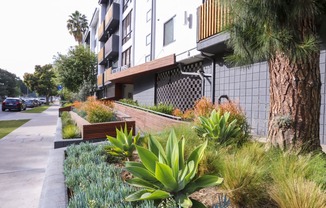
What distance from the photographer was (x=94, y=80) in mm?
31969

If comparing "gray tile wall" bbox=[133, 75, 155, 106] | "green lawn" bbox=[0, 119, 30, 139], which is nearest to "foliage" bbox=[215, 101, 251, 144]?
"green lawn" bbox=[0, 119, 30, 139]

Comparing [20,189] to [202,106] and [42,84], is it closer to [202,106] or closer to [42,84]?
[202,106]

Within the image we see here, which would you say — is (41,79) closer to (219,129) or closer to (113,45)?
(113,45)

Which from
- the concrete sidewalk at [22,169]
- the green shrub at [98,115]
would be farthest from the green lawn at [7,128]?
the green shrub at [98,115]

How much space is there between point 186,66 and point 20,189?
29.5 feet

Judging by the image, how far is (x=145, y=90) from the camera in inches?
718

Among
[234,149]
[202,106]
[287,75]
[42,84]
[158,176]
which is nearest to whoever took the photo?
[158,176]

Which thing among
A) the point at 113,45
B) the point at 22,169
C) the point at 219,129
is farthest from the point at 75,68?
the point at 219,129

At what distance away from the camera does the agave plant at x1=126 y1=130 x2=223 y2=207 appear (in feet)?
8.54

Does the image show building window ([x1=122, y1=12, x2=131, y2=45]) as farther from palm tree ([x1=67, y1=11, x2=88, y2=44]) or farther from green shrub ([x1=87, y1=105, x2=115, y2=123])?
palm tree ([x1=67, y1=11, x2=88, y2=44])

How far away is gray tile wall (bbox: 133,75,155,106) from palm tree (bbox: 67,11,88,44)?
3708 cm

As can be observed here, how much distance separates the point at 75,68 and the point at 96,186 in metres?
29.7

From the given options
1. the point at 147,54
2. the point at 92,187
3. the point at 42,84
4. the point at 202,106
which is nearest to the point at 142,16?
the point at 147,54

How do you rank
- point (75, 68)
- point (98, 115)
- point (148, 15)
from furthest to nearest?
1. point (75, 68)
2. point (148, 15)
3. point (98, 115)
